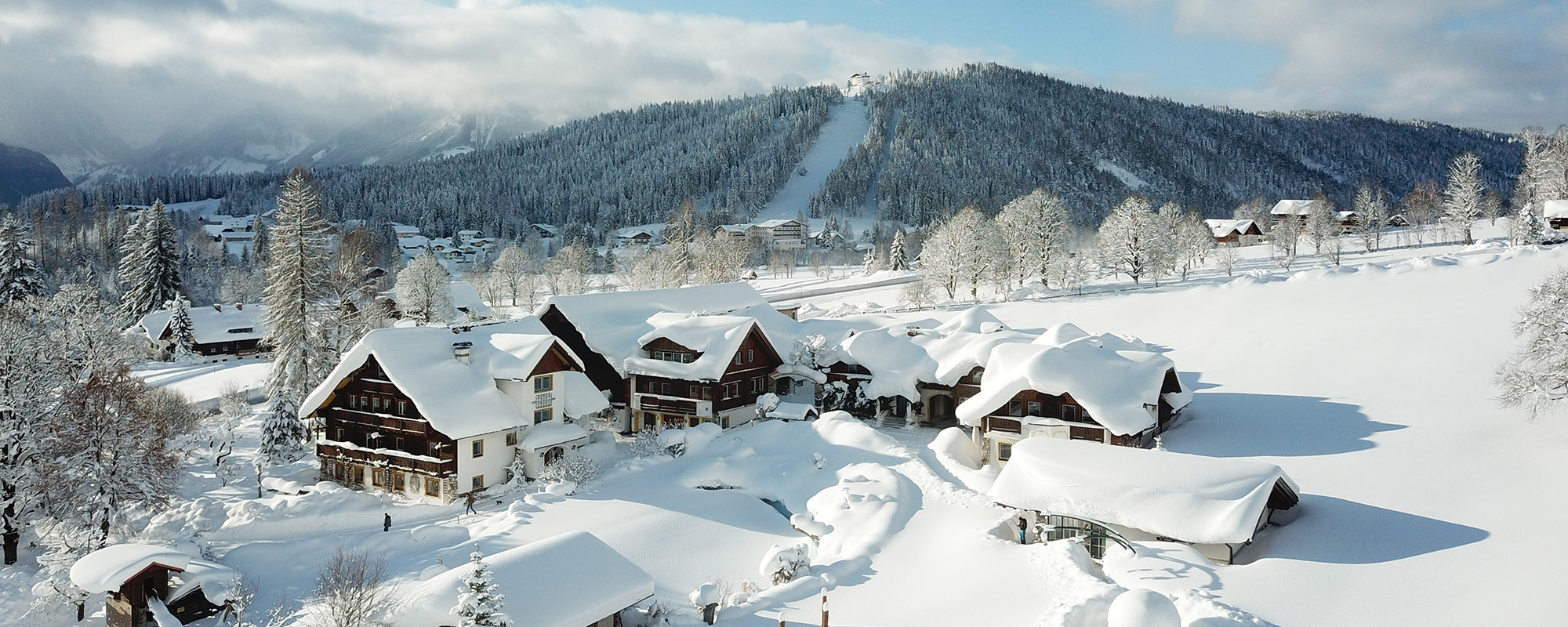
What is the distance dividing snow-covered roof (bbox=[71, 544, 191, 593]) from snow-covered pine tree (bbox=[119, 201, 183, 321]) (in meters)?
61.4

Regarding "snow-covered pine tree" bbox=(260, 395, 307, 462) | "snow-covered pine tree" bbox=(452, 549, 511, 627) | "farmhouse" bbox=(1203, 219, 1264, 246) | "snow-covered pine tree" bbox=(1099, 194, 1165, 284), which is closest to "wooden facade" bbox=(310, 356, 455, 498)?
"snow-covered pine tree" bbox=(260, 395, 307, 462)

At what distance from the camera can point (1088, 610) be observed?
18906 mm

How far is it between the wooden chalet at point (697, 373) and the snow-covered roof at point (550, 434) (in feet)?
19.8

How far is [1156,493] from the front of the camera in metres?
23.3

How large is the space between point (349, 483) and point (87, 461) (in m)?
9.45

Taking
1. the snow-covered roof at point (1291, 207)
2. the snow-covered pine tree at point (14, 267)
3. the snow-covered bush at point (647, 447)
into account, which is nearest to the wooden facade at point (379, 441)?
the snow-covered bush at point (647, 447)

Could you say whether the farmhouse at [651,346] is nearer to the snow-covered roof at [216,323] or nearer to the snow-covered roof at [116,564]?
the snow-covered roof at [116,564]

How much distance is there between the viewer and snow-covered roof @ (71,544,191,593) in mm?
22297

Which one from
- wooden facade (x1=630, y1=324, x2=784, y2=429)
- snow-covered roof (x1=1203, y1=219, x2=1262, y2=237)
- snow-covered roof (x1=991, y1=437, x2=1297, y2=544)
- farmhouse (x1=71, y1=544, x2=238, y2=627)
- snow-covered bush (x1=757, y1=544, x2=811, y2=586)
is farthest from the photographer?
snow-covered roof (x1=1203, y1=219, x2=1262, y2=237)

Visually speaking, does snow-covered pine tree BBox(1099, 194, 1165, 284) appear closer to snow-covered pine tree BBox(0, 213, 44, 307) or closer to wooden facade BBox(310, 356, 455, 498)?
wooden facade BBox(310, 356, 455, 498)

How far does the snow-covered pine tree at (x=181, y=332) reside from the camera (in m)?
68.2

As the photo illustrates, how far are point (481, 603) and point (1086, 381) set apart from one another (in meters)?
23.7

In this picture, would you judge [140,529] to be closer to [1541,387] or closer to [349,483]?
[349,483]

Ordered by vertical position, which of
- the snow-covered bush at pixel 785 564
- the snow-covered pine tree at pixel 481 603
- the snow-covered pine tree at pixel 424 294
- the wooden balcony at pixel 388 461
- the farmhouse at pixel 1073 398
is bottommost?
the snow-covered bush at pixel 785 564
